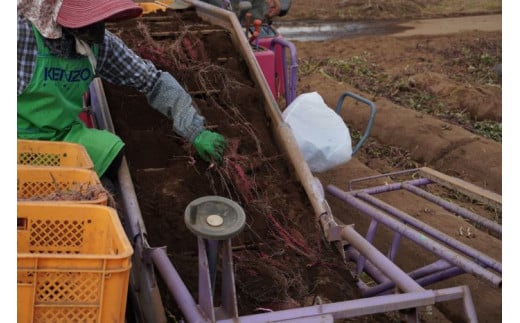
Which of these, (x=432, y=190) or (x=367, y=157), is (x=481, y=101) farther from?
(x=432, y=190)

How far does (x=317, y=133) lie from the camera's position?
5.00m

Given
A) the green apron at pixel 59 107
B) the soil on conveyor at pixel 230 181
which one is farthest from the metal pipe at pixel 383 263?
the green apron at pixel 59 107

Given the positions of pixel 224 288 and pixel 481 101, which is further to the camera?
pixel 481 101

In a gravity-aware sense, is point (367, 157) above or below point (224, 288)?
below

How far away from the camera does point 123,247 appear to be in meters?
2.09

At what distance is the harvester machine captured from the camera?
2.56m

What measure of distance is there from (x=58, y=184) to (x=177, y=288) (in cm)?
66

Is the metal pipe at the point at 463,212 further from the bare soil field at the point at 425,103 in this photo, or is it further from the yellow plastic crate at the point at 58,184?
the yellow plastic crate at the point at 58,184

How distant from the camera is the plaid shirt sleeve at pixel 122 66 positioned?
3521mm

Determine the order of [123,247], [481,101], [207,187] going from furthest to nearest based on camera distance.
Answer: [481,101] → [207,187] → [123,247]

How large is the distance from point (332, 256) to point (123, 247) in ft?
5.53

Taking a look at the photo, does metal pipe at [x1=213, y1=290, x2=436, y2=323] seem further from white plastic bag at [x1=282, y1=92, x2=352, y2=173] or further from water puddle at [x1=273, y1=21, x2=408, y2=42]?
water puddle at [x1=273, y1=21, x2=408, y2=42]

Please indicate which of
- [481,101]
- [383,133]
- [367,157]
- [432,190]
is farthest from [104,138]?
[481,101]

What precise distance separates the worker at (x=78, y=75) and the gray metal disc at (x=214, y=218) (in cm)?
120
